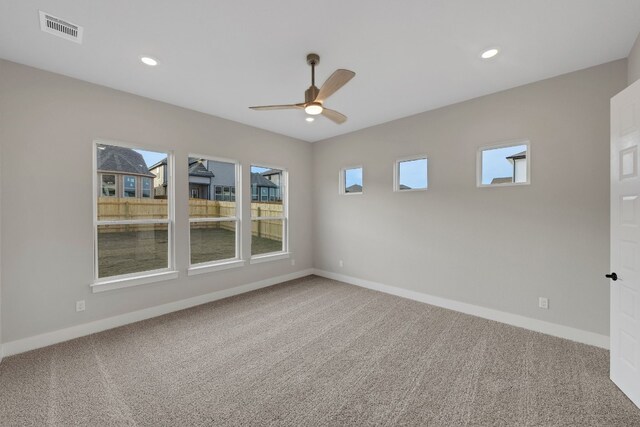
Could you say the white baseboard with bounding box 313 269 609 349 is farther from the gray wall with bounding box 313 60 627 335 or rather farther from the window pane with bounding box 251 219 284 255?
the window pane with bounding box 251 219 284 255

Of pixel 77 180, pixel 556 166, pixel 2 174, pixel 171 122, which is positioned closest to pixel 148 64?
pixel 171 122

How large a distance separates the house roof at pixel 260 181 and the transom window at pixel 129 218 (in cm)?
141

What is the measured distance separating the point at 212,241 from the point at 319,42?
3.30m

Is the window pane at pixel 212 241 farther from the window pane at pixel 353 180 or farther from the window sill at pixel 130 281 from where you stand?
the window pane at pixel 353 180

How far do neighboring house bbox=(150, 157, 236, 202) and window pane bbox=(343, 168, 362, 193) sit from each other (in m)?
2.13

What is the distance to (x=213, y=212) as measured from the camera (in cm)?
413

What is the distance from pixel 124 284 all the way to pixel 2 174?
5.14 feet

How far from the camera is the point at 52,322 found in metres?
2.72

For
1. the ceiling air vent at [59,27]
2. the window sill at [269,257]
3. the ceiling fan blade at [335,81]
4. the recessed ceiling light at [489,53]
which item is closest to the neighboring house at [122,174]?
the ceiling air vent at [59,27]

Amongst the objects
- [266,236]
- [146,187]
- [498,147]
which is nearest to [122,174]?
[146,187]

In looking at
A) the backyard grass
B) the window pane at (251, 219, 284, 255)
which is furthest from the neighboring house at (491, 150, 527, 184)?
the backyard grass

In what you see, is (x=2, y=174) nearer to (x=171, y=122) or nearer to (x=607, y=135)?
(x=171, y=122)

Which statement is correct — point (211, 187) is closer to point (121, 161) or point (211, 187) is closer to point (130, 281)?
point (121, 161)

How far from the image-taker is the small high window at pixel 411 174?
157 inches
